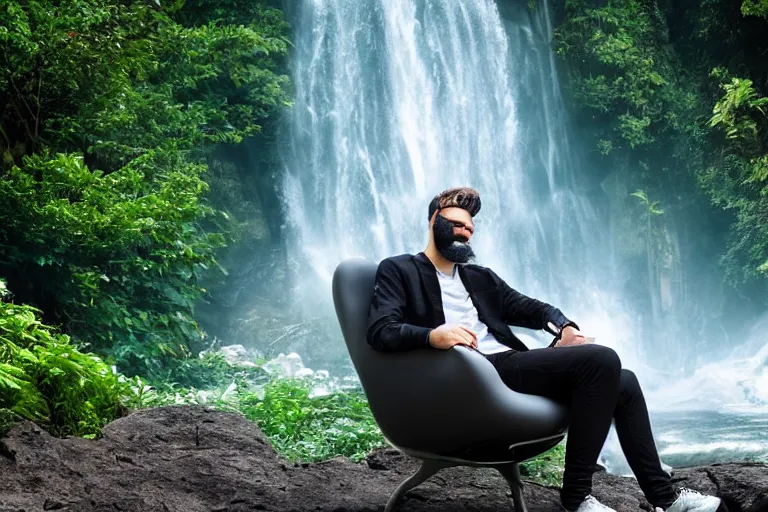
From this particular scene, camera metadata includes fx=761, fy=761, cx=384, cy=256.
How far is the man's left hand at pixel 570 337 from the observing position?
6.90 feet

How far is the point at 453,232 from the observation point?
87.3 inches

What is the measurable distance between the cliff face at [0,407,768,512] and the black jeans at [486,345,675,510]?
582 mm

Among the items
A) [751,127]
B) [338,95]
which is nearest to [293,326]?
[338,95]

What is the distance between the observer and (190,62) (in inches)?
319

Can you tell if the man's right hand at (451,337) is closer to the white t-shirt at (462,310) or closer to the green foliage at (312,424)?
the white t-shirt at (462,310)

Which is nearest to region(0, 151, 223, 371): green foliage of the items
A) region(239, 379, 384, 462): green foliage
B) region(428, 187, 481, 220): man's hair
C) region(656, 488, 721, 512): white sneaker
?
region(239, 379, 384, 462): green foliage

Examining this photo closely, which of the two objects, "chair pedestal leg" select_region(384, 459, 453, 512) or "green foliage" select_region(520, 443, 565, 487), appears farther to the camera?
"green foliage" select_region(520, 443, 565, 487)

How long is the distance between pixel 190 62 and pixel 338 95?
11.4 feet

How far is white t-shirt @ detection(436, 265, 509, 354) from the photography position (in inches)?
87.0

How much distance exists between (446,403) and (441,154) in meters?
10.0

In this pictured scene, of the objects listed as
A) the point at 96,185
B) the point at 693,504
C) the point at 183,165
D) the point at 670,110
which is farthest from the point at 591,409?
the point at 670,110

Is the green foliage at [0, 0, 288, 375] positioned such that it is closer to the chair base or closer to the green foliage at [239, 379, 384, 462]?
the green foliage at [239, 379, 384, 462]

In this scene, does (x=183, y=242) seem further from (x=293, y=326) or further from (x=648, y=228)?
(x=648, y=228)

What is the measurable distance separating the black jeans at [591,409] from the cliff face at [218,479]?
0.58 m
